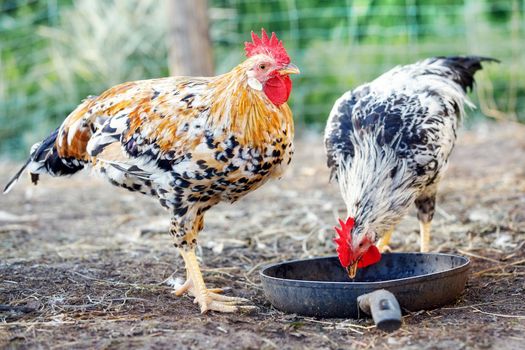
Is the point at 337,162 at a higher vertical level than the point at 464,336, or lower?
higher

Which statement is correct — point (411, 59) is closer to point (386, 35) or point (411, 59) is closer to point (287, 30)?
point (386, 35)

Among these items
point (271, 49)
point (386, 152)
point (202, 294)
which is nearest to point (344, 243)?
point (386, 152)

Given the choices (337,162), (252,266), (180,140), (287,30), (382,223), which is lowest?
(252,266)

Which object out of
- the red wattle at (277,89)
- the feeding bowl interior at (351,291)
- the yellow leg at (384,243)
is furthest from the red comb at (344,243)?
the yellow leg at (384,243)

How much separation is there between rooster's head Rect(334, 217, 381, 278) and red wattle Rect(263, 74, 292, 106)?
712 mm

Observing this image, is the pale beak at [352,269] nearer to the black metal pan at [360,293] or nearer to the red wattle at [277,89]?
the black metal pan at [360,293]

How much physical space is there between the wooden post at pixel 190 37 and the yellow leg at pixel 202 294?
4.65 meters

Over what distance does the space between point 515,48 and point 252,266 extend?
697cm

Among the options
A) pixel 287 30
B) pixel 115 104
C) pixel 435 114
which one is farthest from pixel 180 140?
pixel 287 30

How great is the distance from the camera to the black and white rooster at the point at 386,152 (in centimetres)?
391

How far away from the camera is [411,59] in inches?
436

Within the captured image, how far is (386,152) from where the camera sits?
13.5 ft

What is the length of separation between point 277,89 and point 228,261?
1.53 meters

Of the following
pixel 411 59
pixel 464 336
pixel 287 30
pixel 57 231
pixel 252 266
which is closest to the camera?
pixel 464 336
